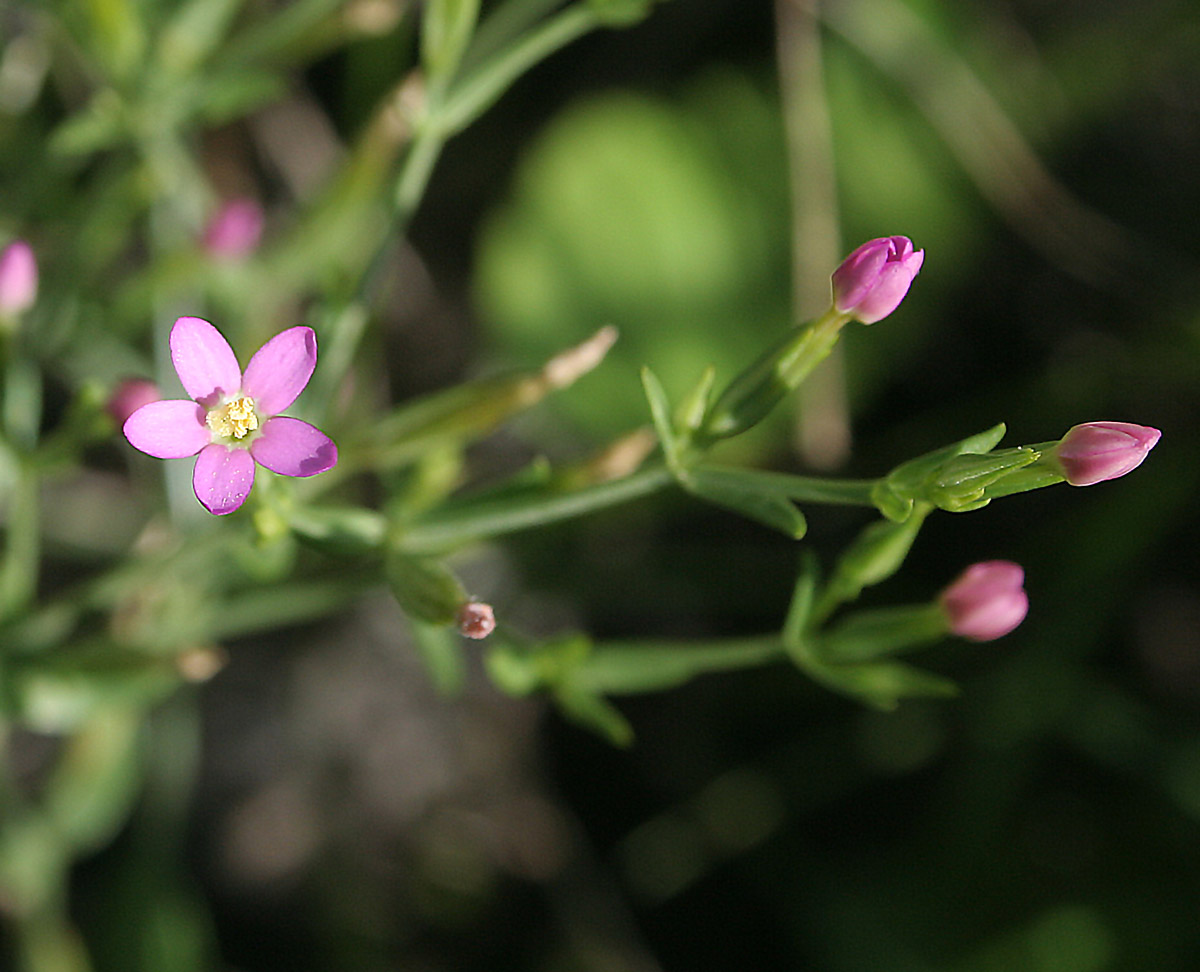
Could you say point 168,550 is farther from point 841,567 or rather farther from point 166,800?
point 841,567

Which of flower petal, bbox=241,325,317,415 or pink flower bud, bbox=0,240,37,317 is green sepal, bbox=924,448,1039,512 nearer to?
flower petal, bbox=241,325,317,415

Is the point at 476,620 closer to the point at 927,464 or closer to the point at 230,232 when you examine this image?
the point at 927,464

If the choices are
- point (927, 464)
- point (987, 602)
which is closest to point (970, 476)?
point (927, 464)

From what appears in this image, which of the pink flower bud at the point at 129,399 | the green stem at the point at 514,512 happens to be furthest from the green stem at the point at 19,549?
the green stem at the point at 514,512

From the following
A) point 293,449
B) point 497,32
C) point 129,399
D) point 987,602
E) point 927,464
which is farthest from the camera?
point 497,32

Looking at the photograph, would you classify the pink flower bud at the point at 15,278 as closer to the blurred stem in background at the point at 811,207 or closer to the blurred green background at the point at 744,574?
the blurred green background at the point at 744,574

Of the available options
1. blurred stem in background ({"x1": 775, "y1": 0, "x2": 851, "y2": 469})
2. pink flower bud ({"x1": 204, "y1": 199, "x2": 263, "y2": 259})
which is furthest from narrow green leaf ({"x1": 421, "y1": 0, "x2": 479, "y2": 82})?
blurred stem in background ({"x1": 775, "y1": 0, "x2": 851, "y2": 469})
